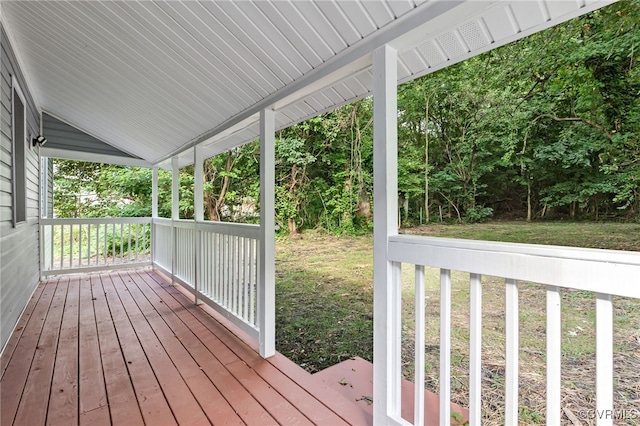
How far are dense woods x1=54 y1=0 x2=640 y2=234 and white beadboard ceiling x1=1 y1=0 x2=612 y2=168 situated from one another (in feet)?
15.5

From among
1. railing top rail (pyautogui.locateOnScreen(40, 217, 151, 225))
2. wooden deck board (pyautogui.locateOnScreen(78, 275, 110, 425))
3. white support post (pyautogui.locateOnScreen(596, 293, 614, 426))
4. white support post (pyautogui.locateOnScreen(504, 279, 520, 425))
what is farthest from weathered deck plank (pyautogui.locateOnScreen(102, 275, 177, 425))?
railing top rail (pyautogui.locateOnScreen(40, 217, 151, 225))

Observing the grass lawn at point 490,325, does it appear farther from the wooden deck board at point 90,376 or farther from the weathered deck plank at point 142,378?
the wooden deck board at point 90,376

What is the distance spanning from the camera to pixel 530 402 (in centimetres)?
223

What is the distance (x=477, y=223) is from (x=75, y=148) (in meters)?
8.17

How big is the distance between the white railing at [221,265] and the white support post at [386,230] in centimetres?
137

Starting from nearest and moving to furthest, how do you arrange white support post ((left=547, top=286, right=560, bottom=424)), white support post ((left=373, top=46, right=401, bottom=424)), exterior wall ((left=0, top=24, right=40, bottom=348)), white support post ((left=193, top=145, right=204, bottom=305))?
white support post ((left=547, top=286, right=560, bottom=424)) → white support post ((left=373, top=46, right=401, bottom=424)) → exterior wall ((left=0, top=24, right=40, bottom=348)) → white support post ((left=193, top=145, right=204, bottom=305))

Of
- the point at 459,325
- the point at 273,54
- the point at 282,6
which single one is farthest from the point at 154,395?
the point at 459,325

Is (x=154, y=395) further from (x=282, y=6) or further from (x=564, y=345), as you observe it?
(x=564, y=345)

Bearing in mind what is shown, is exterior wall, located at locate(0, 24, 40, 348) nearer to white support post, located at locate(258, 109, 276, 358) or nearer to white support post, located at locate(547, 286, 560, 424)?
white support post, located at locate(258, 109, 276, 358)

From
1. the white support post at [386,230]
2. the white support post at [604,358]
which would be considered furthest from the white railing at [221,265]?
the white support post at [604,358]

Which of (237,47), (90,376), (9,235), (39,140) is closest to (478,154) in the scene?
(237,47)

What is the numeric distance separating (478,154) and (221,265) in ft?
20.0

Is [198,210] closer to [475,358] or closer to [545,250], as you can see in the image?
[475,358]

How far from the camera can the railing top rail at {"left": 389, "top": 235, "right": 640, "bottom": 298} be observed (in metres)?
0.89
